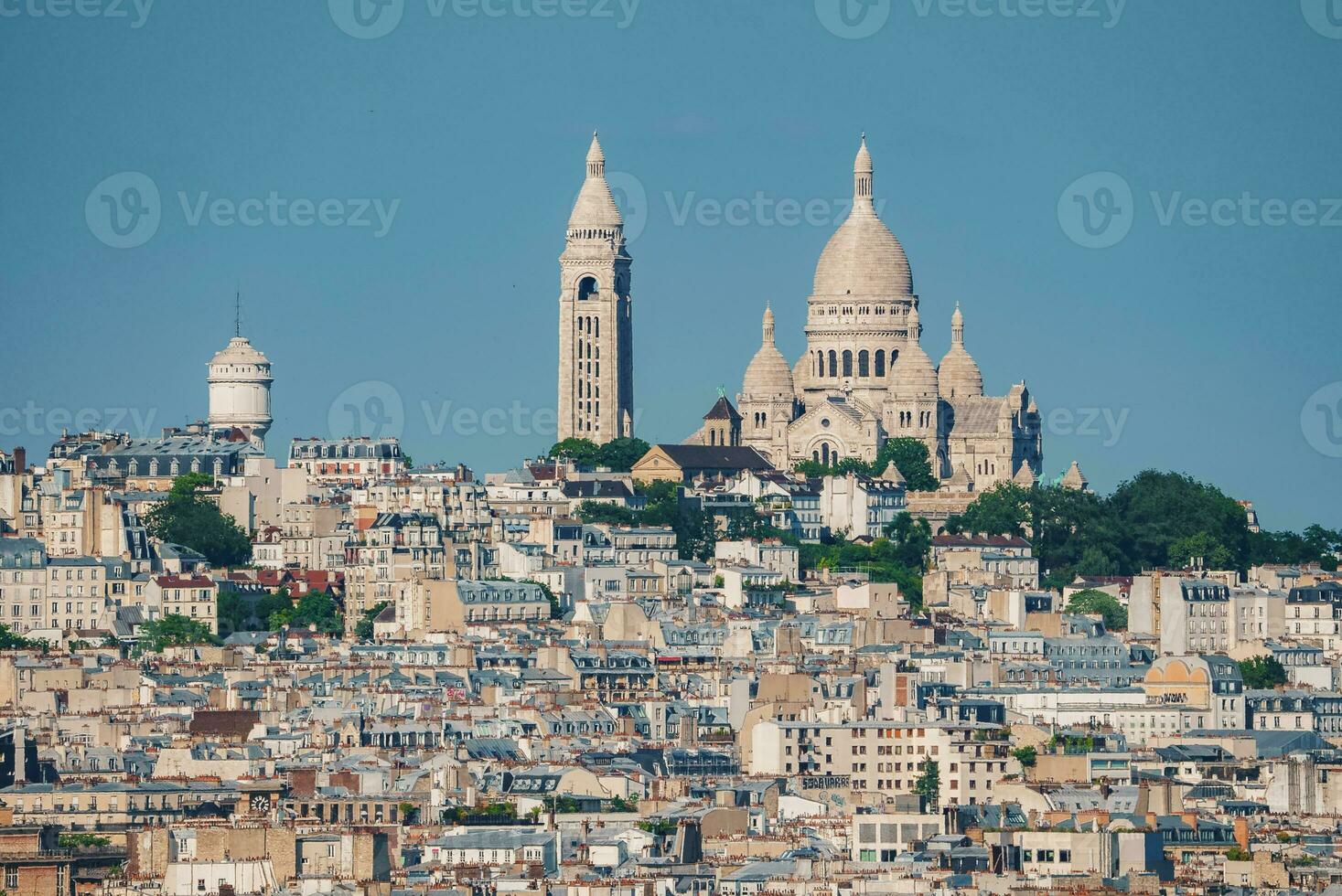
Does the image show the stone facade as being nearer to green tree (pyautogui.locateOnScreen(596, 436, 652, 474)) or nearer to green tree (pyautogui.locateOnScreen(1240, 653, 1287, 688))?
green tree (pyautogui.locateOnScreen(596, 436, 652, 474))

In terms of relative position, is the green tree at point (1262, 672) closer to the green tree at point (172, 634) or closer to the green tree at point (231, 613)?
the green tree at point (172, 634)

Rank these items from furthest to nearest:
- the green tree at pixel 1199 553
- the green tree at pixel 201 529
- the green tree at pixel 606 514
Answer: the green tree at pixel 606 514, the green tree at pixel 1199 553, the green tree at pixel 201 529

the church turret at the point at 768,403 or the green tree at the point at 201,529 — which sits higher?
the church turret at the point at 768,403

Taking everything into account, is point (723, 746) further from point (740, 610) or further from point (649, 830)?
point (740, 610)

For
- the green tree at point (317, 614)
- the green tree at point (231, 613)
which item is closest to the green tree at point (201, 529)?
the green tree at point (317, 614)

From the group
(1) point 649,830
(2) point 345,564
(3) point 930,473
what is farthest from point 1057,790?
(3) point 930,473

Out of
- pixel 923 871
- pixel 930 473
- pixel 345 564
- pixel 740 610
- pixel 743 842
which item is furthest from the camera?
pixel 930 473

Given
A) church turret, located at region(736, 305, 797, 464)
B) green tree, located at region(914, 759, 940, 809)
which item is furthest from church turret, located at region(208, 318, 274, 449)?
green tree, located at region(914, 759, 940, 809)
